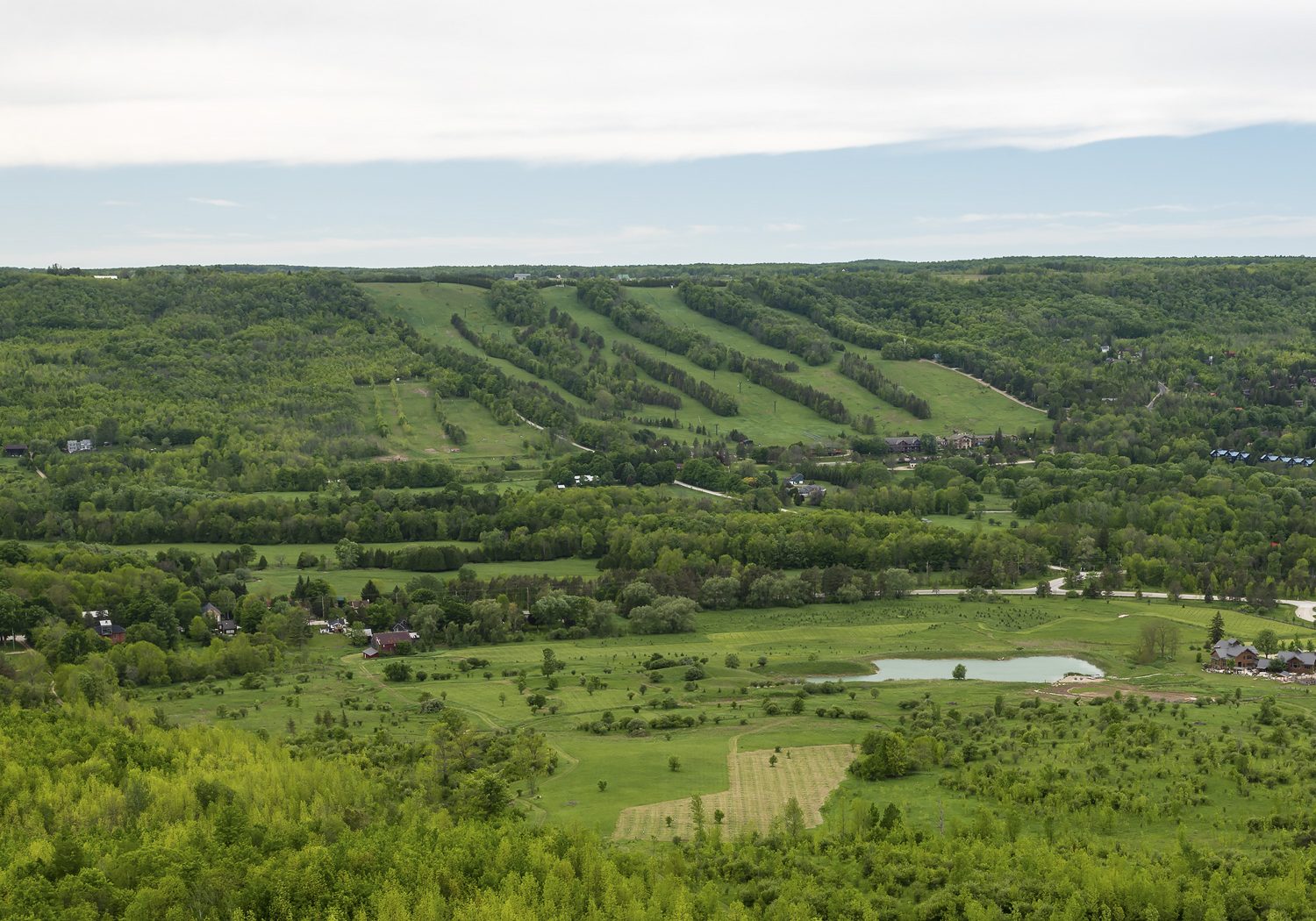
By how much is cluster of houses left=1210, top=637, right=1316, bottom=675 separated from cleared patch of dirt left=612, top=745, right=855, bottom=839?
32.2 metres

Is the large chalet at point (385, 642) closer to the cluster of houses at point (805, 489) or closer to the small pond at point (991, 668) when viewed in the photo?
the small pond at point (991, 668)

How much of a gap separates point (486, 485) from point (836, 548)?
144 feet

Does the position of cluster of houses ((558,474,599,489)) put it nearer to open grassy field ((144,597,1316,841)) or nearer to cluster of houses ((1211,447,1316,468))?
open grassy field ((144,597,1316,841))

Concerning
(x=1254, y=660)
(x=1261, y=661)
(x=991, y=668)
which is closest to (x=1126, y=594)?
(x=1254, y=660)

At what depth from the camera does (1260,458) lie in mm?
164000

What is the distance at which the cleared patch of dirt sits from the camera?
2350 inches

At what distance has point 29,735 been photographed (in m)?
67.9

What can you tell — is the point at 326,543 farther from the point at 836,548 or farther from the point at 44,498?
the point at 836,548

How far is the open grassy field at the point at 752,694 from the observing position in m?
64.4

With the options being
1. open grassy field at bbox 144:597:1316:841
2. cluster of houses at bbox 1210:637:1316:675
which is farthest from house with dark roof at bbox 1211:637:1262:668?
open grassy field at bbox 144:597:1316:841

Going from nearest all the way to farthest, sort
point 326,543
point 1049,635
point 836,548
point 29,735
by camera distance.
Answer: point 29,735 < point 1049,635 < point 836,548 < point 326,543

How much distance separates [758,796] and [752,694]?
20.4m

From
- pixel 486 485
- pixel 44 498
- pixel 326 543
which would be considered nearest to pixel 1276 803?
pixel 326 543

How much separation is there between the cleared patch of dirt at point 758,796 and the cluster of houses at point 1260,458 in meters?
110
